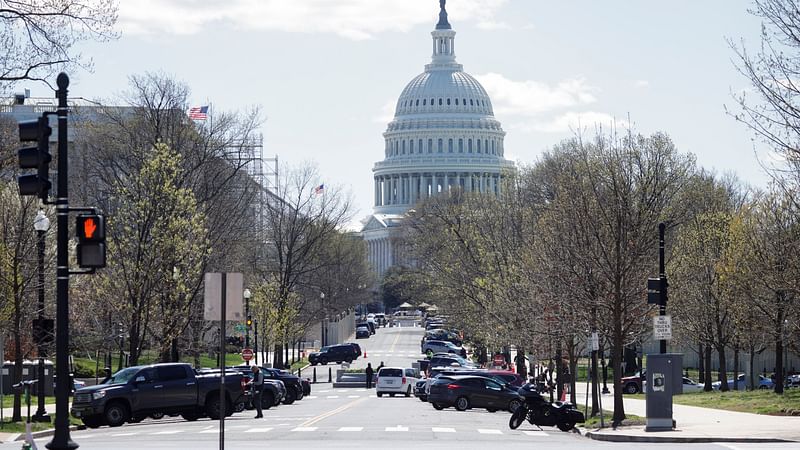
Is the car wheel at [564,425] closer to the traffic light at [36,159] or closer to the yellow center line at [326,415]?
the yellow center line at [326,415]

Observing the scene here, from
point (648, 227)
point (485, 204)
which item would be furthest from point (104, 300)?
point (485, 204)

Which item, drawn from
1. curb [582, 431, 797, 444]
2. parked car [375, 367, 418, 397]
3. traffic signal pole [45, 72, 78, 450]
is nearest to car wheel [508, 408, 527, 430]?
curb [582, 431, 797, 444]

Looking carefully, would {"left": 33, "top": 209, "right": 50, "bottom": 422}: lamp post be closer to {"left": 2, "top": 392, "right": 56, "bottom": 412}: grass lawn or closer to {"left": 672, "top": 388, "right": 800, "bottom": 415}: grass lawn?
{"left": 2, "top": 392, "right": 56, "bottom": 412}: grass lawn

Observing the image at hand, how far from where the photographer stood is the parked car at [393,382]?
6388cm

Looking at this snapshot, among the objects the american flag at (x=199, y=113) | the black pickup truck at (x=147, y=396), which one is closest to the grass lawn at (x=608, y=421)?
the black pickup truck at (x=147, y=396)

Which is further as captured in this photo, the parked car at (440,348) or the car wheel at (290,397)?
the parked car at (440,348)

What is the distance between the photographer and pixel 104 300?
50031 mm

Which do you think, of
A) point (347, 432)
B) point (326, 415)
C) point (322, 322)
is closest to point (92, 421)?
point (326, 415)

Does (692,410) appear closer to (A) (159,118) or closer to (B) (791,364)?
(A) (159,118)

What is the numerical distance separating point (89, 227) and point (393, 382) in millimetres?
44601

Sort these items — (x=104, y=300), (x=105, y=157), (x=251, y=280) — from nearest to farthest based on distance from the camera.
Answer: (x=104, y=300) < (x=105, y=157) < (x=251, y=280)

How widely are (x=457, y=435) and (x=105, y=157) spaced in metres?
32.2

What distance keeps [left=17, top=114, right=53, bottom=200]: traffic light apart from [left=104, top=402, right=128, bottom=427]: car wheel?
784 inches

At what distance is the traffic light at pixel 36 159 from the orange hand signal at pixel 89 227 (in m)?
0.70
